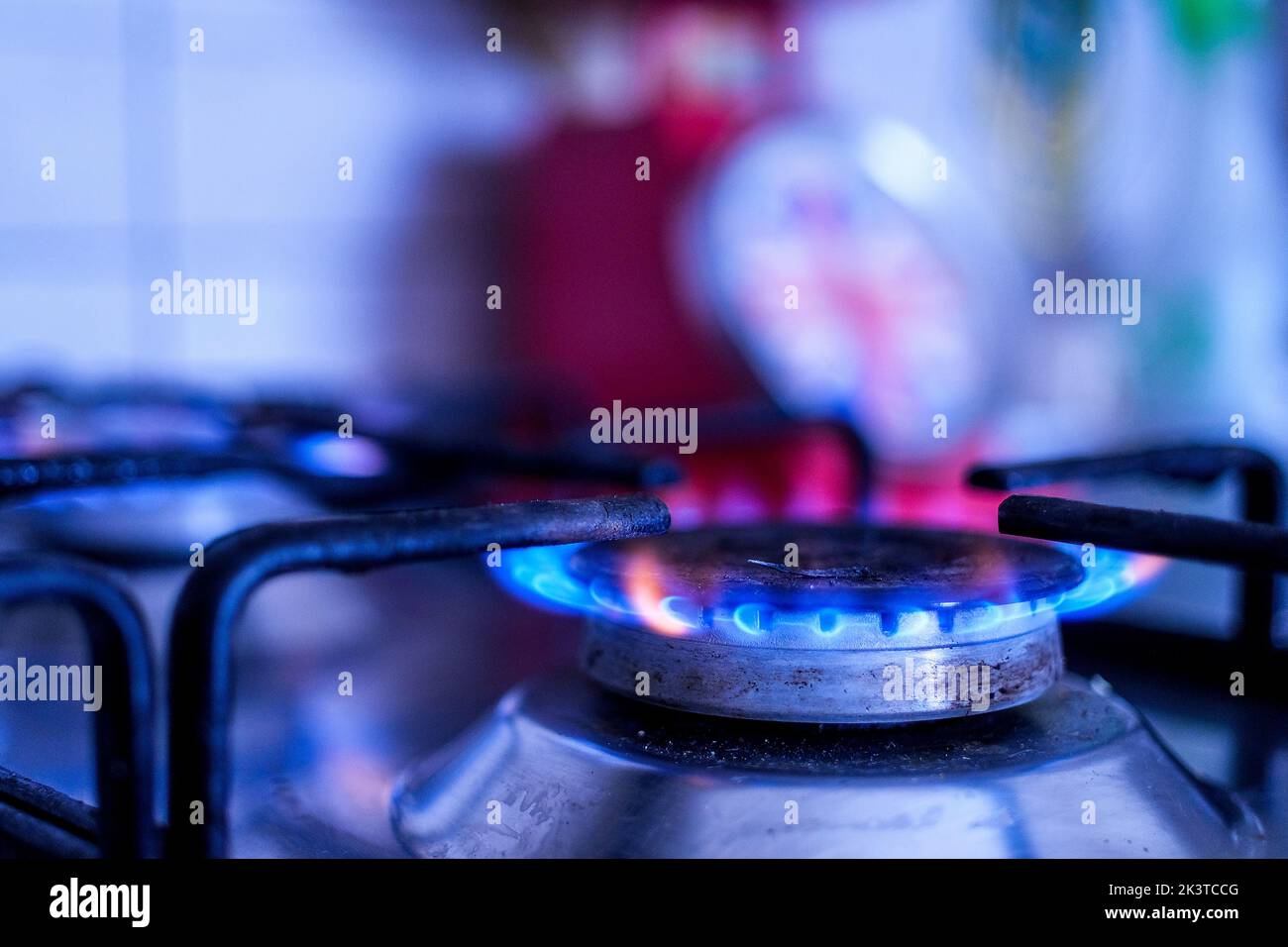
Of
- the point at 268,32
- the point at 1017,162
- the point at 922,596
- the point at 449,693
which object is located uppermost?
the point at 268,32

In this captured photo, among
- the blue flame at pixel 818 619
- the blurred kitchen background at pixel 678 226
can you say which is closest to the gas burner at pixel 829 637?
the blue flame at pixel 818 619

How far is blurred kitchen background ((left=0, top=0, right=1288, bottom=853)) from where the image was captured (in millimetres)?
1525

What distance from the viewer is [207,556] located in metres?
0.45

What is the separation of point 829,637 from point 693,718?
0.31ft

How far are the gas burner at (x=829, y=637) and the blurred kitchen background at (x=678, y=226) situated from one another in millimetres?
523

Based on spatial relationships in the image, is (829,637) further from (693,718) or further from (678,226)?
(678,226)

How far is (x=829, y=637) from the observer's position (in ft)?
1.87

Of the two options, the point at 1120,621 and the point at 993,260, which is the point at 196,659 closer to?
the point at 1120,621

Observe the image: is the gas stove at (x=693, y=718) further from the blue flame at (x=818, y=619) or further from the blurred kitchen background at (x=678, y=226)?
the blurred kitchen background at (x=678, y=226)

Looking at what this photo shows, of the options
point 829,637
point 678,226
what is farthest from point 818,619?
point 678,226

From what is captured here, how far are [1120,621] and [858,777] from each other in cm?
52

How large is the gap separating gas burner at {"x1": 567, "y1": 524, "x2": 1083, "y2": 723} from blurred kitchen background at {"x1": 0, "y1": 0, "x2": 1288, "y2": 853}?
1.72ft

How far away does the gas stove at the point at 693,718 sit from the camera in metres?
0.48

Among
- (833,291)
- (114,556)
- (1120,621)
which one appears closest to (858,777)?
(1120,621)
